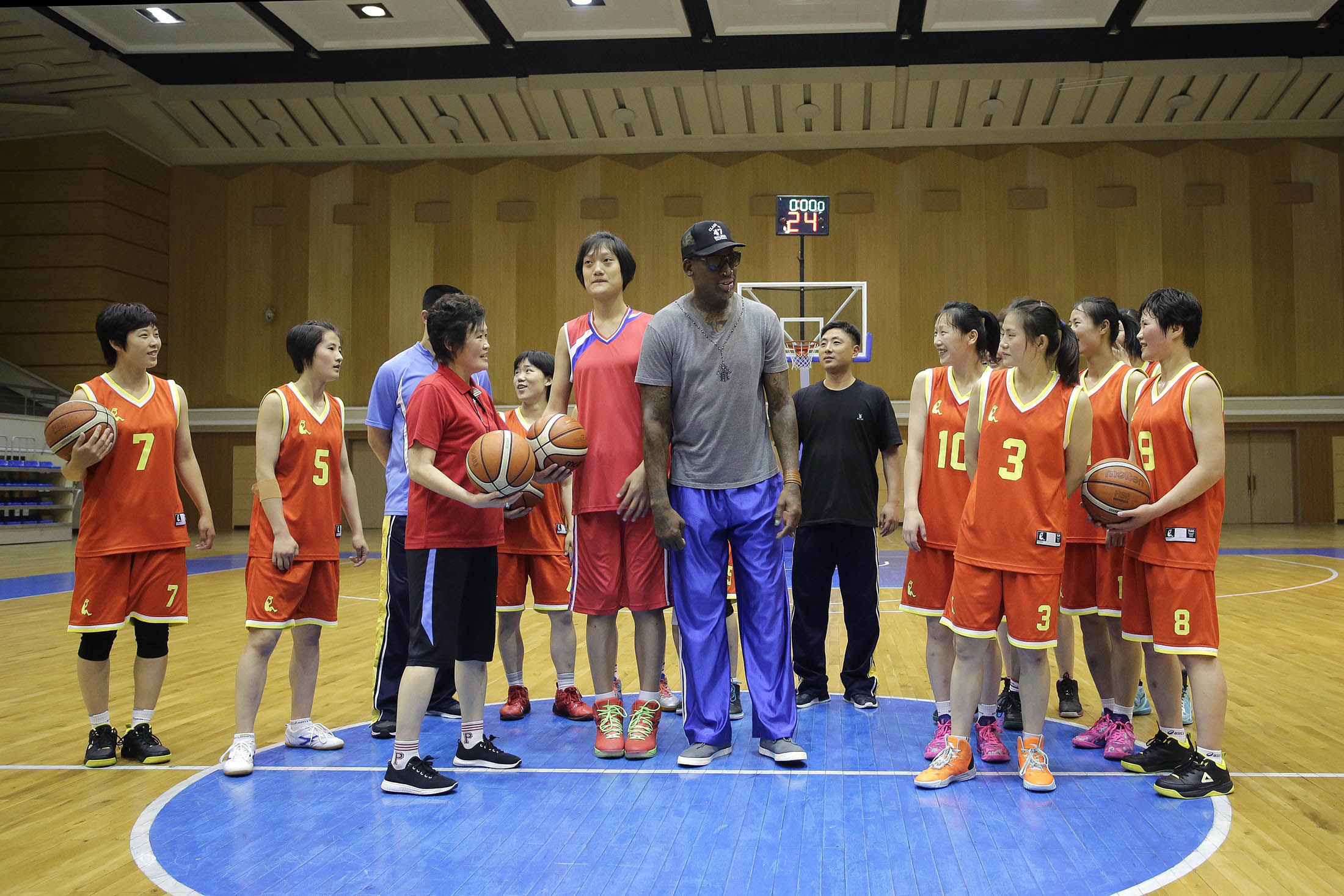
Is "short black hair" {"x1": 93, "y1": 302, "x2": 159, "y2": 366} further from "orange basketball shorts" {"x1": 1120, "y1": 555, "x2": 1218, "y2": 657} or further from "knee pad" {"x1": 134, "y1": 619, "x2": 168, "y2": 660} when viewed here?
"orange basketball shorts" {"x1": 1120, "y1": 555, "x2": 1218, "y2": 657}

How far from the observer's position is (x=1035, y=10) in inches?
548

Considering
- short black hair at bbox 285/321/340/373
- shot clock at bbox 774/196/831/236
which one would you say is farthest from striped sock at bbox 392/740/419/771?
shot clock at bbox 774/196/831/236

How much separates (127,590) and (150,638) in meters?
0.21

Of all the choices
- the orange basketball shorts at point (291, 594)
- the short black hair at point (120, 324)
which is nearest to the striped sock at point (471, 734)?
the orange basketball shorts at point (291, 594)

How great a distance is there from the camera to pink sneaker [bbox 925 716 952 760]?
3.66 m

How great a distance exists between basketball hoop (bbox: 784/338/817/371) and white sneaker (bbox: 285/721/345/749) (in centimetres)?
830

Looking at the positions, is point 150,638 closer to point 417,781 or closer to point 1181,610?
point 417,781

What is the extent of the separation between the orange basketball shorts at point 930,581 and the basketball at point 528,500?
1.64m

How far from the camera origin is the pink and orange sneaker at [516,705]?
4.39 meters

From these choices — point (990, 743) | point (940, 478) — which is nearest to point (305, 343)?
point (940, 478)

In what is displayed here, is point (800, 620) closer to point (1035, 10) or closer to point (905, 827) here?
point (905, 827)

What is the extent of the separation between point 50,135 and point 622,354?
18025 millimetres

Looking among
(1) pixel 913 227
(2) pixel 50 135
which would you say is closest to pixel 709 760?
(1) pixel 913 227

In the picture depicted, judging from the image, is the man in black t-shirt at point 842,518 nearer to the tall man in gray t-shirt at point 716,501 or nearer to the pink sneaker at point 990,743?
the pink sneaker at point 990,743
